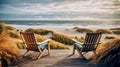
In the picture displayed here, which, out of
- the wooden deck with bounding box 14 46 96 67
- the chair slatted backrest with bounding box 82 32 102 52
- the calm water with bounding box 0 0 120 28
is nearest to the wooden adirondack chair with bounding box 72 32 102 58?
the chair slatted backrest with bounding box 82 32 102 52

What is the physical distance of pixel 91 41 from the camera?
629cm

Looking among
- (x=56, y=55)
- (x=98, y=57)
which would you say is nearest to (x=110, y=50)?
(x=98, y=57)

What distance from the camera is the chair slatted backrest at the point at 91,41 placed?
6203 mm

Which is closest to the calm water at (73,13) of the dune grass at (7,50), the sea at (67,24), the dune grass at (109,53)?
the sea at (67,24)

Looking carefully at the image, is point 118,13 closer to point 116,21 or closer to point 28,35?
point 116,21

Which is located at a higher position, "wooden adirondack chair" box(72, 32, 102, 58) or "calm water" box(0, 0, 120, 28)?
"wooden adirondack chair" box(72, 32, 102, 58)

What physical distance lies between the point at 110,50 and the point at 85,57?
130cm

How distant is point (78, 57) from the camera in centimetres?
650

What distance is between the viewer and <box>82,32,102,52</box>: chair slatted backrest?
620 cm

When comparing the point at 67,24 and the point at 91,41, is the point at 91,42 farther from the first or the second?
the point at 67,24

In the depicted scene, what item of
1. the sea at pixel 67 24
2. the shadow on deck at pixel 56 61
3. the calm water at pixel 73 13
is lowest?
the sea at pixel 67 24

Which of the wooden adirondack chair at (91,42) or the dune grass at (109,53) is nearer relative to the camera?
the dune grass at (109,53)

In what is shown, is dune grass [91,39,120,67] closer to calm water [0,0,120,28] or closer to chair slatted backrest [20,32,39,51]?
chair slatted backrest [20,32,39,51]

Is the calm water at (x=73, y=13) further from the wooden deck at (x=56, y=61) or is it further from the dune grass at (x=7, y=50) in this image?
the dune grass at (x=7, y=50)
